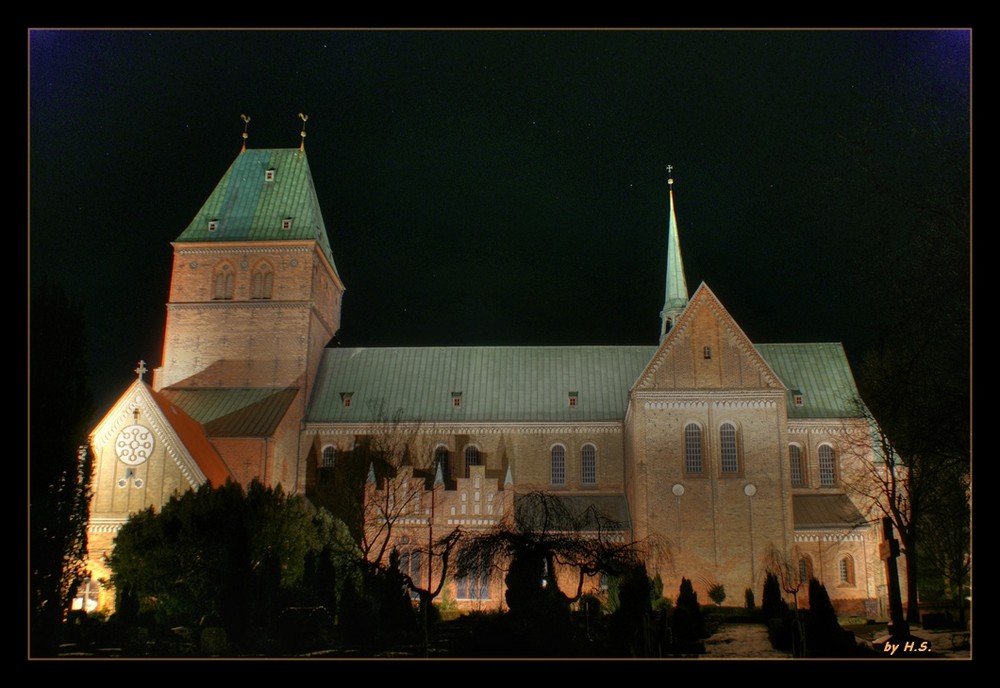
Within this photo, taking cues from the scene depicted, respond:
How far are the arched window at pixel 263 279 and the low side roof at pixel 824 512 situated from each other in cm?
2760

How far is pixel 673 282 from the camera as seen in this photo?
176ft

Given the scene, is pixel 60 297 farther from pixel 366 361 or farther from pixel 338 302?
pixel 338 302

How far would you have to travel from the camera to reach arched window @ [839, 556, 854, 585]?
40281 millimetres

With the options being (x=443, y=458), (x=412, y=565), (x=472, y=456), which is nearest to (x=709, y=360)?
(x=472, y=456)

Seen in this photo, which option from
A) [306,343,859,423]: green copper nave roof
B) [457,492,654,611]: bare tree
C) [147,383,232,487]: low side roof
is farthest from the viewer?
[306,343,859,423]: green copper nave roof

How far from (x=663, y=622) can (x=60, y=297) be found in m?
17.9

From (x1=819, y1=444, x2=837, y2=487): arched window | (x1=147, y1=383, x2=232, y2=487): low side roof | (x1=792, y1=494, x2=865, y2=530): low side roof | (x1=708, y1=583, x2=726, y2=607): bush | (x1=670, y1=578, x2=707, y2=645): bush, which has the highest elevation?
(x1=147, y1=383, x2=232, y2=487): low side roof

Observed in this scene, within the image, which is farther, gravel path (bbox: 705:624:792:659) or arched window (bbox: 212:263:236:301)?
arched window (bbox: 212:263:236:301)

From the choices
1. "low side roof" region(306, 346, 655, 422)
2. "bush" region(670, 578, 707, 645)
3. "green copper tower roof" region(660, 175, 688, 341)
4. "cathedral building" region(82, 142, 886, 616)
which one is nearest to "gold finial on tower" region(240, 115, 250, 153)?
"cathedral building" region(82, 142, 886, 616)

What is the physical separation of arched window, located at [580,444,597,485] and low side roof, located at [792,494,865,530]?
9.28 m

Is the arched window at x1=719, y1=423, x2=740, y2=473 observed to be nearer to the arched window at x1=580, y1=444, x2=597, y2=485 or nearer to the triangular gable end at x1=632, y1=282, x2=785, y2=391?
the triangular gable end at x1=632, y1=282, x2=785, y2=391

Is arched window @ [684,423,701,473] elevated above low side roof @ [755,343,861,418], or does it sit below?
below

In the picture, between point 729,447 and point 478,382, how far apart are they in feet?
45.3

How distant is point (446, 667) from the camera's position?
19.4 meters
